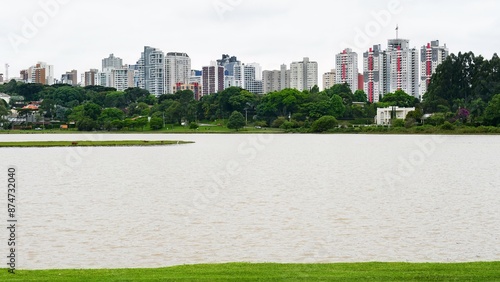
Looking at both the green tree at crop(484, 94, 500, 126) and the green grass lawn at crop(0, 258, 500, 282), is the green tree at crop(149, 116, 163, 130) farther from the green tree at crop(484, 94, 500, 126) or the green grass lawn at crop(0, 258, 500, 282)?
the green grass lawn at crop(0, 258, 500, 282)

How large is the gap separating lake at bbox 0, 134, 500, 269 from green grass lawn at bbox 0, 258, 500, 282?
10.4 feet

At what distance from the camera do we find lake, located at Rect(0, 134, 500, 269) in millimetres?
15344

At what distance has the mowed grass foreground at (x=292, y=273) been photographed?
1003 centimetres

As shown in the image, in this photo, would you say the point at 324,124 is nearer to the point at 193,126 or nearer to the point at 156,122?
the point at 193,126

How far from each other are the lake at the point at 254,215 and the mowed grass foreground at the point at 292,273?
3.20 meters

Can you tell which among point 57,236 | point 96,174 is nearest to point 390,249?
point 57,236

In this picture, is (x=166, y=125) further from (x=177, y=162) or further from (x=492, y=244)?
(x=492, y=244)

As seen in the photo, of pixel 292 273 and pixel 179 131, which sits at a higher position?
pixel 179 131

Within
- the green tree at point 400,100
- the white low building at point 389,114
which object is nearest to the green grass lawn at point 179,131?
the white low building at point 389,114

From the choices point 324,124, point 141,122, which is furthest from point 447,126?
point 141,122

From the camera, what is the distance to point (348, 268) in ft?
36.1

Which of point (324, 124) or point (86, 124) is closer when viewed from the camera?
point (324, 124)

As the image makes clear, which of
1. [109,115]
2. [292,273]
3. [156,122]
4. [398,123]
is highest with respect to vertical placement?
[109,115]

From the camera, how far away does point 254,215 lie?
21.6 metres
